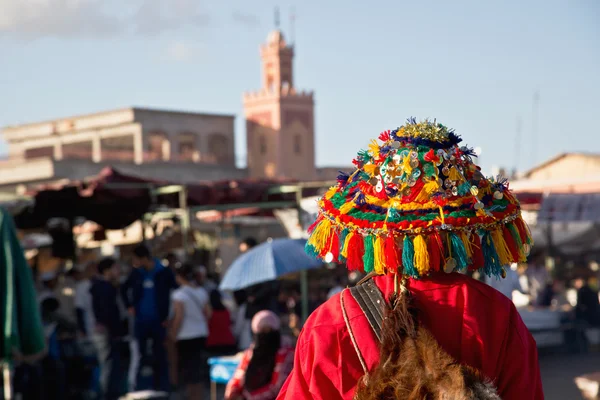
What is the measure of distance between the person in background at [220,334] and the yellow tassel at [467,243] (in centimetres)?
787

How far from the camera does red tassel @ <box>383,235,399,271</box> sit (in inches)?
103

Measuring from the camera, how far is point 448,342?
2504 millimetres

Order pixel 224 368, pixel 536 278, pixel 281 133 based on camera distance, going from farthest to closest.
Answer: pixel 281 133, pixel 536 278, pixel 224 368

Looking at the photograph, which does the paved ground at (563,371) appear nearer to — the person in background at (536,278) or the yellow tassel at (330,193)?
the person in background at (536,278)

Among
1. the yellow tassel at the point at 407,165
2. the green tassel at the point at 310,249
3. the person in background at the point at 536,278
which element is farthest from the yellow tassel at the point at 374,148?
the person in background at the point at 536,278

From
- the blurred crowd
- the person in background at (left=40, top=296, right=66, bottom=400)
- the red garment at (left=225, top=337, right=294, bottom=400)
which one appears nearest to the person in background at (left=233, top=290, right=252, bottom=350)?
the blurred crowd

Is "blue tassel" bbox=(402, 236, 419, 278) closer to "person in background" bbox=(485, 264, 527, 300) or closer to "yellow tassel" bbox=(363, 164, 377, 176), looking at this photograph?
"yellow tassel" bbox=(363, 164, 377, 176)

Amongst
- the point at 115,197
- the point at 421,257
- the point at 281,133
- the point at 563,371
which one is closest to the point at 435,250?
the point at 421,257

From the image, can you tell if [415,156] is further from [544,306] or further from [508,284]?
[544,306]

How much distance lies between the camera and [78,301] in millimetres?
11969

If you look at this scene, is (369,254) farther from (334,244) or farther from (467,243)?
(467,243)

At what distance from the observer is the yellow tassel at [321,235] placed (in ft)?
9.18

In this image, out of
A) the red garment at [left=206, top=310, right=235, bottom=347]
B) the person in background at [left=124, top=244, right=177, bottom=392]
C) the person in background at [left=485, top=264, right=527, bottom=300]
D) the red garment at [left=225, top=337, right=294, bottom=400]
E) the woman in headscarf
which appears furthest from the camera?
the red garment at [left=206, top=310, right=235, bottom=347]

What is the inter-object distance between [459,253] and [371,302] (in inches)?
11.6
